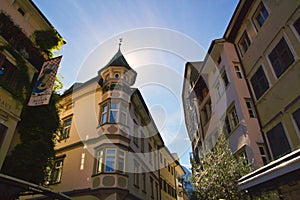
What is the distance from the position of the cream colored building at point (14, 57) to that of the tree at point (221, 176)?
9009 mm

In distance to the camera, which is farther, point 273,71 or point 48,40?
point 48,40

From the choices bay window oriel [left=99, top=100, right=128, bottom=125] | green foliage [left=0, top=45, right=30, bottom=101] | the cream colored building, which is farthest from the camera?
bay window oriel [left=99, top=100, right=128, bottom=125]

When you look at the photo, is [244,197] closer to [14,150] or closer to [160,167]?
[14,150]

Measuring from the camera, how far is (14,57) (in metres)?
11.3

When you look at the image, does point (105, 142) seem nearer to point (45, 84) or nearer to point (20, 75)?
point (45, 84)

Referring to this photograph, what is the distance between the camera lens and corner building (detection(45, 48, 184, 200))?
15234mm

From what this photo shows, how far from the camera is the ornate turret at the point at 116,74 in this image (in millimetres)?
18906

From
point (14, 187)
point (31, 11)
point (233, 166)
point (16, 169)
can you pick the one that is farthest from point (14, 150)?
point (233, 166)

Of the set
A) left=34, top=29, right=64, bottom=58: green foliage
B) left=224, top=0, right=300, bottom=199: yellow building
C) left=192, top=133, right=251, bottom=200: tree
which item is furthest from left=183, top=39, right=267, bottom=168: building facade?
left=34, top=29, right=64, bottom=58: green foliage

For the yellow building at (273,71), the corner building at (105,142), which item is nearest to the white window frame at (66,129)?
the corner building at (105,142)

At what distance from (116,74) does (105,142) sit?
645cm

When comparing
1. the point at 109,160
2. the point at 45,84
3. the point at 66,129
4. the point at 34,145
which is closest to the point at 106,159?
the point at 109,160

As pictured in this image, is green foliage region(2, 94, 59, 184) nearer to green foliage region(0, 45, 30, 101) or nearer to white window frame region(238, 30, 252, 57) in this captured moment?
green foliage region(0, 45, 30, 101)

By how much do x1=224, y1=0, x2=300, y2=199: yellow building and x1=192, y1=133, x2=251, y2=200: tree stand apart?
1.67 metres
